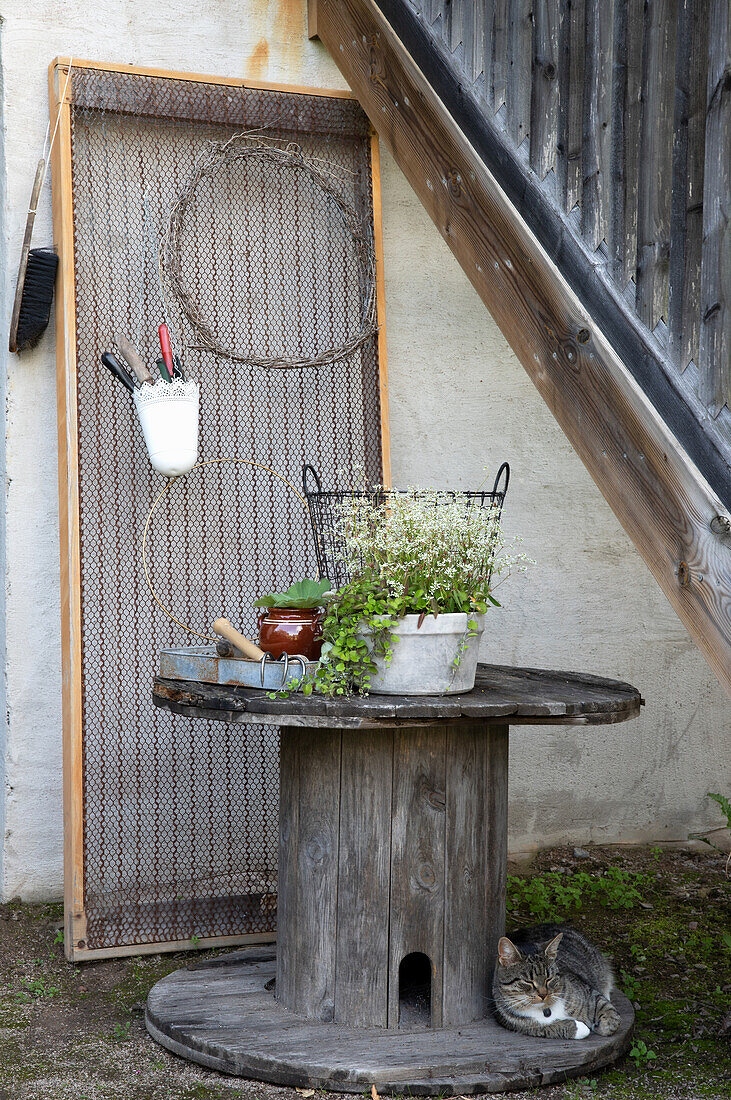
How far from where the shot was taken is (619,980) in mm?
3537

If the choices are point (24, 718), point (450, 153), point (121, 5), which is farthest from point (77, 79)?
point (24, 718)

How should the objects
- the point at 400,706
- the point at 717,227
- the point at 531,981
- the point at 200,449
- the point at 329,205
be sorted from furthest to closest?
1. the point at 329,205
2. the point at 200,449
3. the point at 531,981
4. the point at 400,706
5. the point at 717,227

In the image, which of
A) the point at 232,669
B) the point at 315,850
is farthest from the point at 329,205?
the point at 315,850

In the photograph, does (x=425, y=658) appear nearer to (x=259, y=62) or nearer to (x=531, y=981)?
(x=531, y=981)

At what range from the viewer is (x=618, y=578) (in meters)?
4.79

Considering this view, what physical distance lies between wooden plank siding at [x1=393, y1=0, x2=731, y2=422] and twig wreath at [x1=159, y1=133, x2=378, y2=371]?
1.18 metres

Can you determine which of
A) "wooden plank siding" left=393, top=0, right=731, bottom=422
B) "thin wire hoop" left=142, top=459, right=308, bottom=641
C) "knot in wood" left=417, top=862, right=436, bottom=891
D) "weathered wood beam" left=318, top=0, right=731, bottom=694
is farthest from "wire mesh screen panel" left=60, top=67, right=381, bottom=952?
"wooden plank siding" left=393, top=0, right=731, bottom=422

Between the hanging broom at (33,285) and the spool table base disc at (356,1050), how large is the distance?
223cm

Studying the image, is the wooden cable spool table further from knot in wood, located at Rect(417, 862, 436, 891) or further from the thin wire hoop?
the thin wire hoop

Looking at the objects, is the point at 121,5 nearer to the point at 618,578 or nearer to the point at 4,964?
the point at 618,578

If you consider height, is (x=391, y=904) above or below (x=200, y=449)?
below

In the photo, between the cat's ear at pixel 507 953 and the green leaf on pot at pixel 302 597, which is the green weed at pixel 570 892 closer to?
the cat's ear at pixel 507 953

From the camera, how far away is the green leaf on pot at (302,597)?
9.52 feet

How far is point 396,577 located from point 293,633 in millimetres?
328
